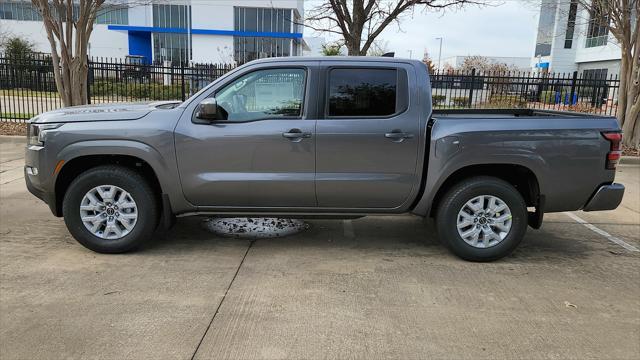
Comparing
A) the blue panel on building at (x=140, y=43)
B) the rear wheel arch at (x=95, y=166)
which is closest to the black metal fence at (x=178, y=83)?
the rear wheel arch at (x=95, y=166)

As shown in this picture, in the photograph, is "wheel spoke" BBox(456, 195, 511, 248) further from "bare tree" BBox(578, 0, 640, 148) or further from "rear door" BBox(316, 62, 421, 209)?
"bare tree" BBox(578, 0, 640, 148)

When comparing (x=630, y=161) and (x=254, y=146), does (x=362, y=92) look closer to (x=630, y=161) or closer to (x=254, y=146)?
(x=254, y=146)

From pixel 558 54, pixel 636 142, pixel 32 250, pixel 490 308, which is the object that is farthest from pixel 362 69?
pixel 558 54

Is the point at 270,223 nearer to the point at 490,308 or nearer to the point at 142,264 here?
the point at 142,264

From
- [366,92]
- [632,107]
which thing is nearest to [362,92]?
[366,92]

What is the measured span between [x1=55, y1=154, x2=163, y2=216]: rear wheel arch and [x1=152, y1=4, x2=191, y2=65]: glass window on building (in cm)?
6183

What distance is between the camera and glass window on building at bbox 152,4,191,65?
6344 centimetres

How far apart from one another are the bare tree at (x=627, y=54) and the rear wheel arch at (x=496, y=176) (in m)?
8.54

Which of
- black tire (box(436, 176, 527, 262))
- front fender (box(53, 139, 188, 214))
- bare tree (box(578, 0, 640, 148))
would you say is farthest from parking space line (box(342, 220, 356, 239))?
bare tree (box(578, 0, 640, 148))

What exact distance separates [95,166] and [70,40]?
30.6 ft

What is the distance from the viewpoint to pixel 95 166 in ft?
15.9

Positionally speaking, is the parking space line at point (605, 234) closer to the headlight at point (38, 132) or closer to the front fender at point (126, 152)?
the front fender at point (126, 152)

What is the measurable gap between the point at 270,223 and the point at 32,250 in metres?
2.48

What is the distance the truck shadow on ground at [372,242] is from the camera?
202 inches
